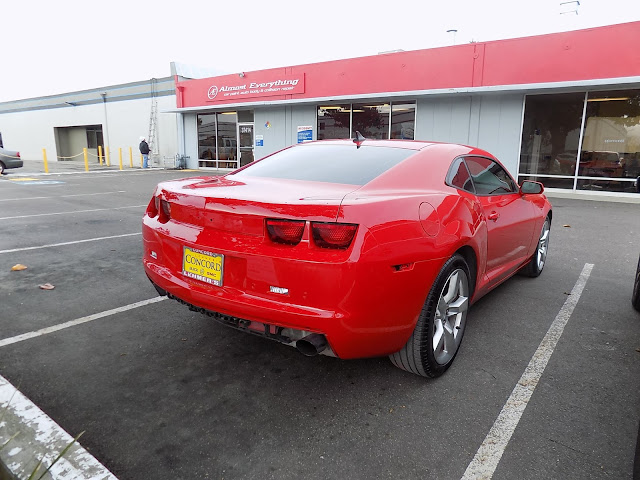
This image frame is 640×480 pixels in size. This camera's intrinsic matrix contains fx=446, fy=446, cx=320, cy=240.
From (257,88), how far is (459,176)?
1839 cm

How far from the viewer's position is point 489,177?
151 inches

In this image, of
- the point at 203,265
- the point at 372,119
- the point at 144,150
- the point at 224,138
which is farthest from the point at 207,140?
the point at 203,265

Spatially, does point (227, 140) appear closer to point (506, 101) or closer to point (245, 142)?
point (245, 142)

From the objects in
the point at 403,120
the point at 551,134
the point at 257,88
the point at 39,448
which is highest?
the point at 257,88

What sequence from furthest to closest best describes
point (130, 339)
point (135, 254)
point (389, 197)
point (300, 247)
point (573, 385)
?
1. point (135, 254)
2. point (130, 339)
3. point (573, 385)
4. point (389, 197)
5. point (300, 247)

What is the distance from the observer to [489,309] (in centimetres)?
411

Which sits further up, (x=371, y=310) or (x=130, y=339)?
(x=371, y=310)

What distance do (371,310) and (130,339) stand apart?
2.01 metres

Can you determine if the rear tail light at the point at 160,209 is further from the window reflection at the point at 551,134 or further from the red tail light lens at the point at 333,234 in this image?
the window reflection at the point at 551,134

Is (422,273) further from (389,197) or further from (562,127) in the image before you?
(562,127)

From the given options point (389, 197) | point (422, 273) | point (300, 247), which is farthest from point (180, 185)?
point (422, 273)

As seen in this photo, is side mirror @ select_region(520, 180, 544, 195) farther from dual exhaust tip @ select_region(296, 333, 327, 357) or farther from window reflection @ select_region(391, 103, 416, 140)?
window reflection @ select_region(391, 103, 416, 140)

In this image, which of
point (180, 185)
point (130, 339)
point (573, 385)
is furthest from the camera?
point (130, 339)

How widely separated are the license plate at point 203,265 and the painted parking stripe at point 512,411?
1613 mm
